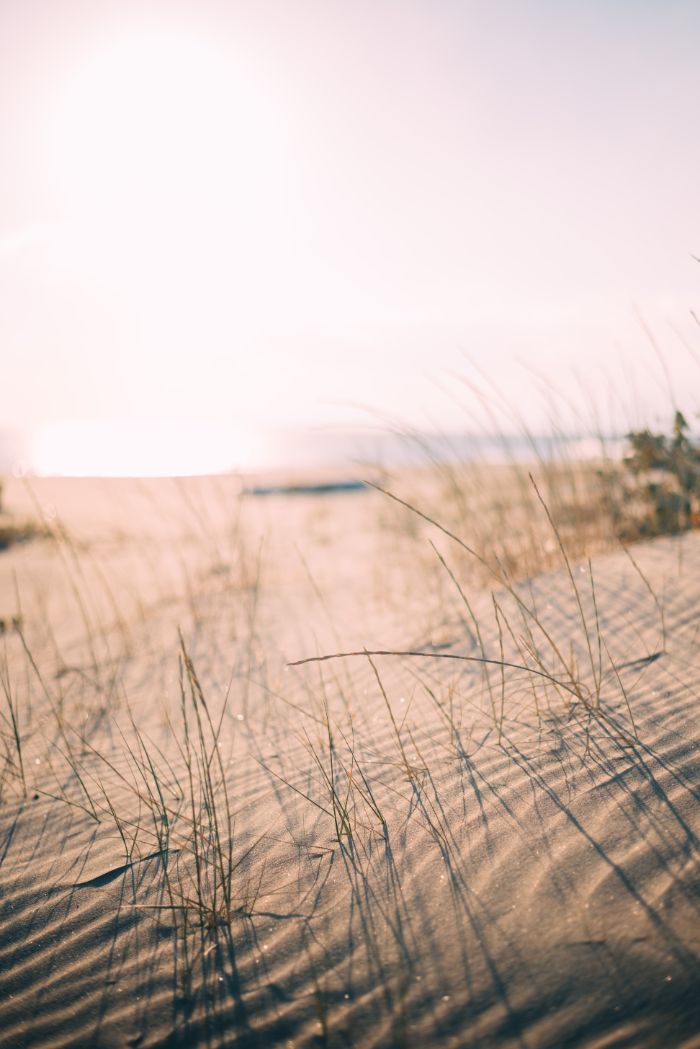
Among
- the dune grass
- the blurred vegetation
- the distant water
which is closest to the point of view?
the dune grass

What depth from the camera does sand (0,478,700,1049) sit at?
44.6 inches

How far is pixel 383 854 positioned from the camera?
1479mm

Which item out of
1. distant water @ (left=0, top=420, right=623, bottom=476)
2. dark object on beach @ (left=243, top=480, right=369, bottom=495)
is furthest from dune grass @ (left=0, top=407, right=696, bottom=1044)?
dark object on beach @ (left=243, top=480, right=369, bottom=495)

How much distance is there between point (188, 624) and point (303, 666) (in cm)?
131

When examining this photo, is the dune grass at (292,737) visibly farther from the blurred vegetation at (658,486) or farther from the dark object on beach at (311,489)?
the dark object on beach at (311,489)

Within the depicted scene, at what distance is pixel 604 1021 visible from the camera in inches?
40.7

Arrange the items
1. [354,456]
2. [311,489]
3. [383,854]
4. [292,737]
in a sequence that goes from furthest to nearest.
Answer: [354,456] < [311,489] < [292,737] < [383,854]

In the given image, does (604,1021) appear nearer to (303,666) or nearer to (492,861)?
(492,861)

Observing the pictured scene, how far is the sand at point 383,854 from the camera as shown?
113cm

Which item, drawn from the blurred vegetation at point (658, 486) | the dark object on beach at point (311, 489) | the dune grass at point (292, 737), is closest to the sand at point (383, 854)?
the dune grass at point (292, 737)

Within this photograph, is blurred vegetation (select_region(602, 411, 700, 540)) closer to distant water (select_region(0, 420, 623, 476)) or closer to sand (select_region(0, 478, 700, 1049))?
distant water (select_region(0, 420, 623, 476))

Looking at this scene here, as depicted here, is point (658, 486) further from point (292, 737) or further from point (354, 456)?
Answer: point (354, 456)

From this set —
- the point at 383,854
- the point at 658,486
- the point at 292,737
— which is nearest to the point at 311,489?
the point at 658,486

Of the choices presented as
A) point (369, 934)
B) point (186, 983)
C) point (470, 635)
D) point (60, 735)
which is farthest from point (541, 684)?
point (60, 735)
